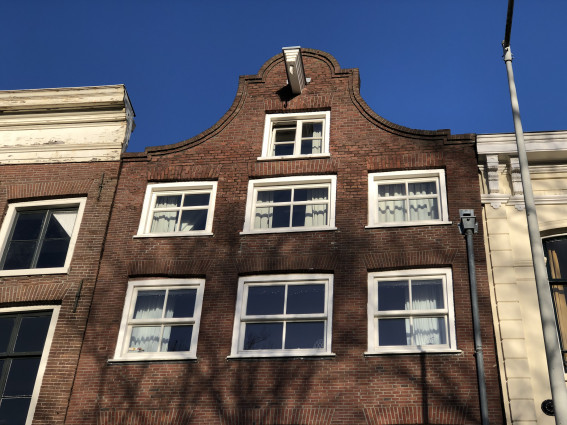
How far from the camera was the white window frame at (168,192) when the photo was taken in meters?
18.5

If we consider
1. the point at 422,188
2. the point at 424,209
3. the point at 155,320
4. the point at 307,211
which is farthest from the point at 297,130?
the point at 155,320

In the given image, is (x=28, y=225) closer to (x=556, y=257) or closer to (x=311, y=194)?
(x=311, y=194)

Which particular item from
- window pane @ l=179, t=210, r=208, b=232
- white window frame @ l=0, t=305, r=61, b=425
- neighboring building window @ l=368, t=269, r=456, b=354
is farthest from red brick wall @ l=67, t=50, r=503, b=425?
white window frame @ l=0, t=305, r=61, b=425

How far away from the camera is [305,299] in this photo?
1689 cm

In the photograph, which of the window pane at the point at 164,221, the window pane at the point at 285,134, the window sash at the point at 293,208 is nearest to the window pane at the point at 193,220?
the window pane at the point at 164,221

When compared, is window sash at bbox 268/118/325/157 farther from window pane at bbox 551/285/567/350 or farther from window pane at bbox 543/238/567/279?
window pane at bbox 551/285/567/350

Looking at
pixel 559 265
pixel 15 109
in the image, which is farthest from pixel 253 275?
pixel 15 109

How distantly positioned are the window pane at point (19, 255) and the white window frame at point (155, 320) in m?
3.17

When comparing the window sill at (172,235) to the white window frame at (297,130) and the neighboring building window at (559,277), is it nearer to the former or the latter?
the white window frame at (297,130)

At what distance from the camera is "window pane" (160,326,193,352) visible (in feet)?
54.6

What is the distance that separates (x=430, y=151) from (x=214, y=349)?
744cm

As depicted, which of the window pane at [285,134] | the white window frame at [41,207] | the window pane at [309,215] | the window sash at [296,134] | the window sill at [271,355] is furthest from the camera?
the window pane at [285,134]

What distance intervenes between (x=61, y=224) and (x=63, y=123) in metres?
3.49

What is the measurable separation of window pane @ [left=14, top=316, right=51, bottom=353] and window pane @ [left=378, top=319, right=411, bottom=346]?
7.86 m
